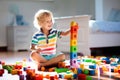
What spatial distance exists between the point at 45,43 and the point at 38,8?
11.3ft

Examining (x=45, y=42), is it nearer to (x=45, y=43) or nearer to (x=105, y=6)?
(x=45, y=43)

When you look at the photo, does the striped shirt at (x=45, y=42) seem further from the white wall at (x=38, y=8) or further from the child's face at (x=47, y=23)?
the white wall at (x=38, y=8)

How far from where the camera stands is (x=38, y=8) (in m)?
5.49

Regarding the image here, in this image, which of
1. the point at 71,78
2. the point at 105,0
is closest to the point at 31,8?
the point at 105,0

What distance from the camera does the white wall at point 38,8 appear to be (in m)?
5.11

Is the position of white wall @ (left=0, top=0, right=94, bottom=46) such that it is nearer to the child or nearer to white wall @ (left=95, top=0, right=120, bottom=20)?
white wall @ (left=95, top=0, right=120, bottom=20)

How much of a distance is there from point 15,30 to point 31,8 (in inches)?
29.8

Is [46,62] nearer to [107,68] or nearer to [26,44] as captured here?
[107,68]

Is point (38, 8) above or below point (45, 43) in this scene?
above

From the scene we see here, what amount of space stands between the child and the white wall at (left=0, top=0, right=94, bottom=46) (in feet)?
9.68

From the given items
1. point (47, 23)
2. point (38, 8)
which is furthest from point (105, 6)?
point (47, 23)

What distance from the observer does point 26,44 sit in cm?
502

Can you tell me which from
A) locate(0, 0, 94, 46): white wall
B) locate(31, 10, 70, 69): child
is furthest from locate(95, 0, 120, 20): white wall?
locate(31, 10, 70, 69): child

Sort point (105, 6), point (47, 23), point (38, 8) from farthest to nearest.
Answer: point (38, 8)
point (105, 6)
point (47, 23)
